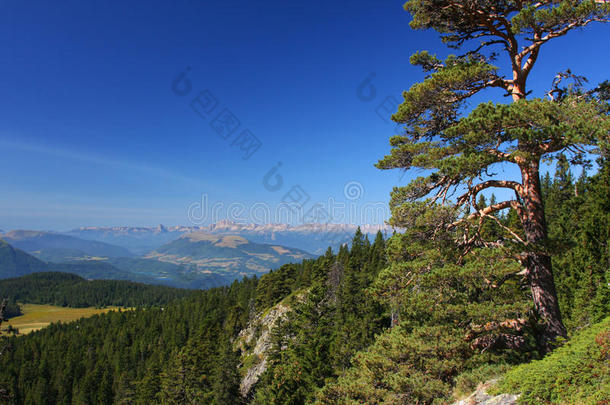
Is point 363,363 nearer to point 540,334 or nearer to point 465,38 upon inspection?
point 540,334

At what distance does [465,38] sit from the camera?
12422mm

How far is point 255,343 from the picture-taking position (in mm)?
65000

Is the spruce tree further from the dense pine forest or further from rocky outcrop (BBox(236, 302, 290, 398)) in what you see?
rocky outcrop (BBox(236, 302, 290, 398))

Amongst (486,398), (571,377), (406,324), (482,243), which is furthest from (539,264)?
(406,324)

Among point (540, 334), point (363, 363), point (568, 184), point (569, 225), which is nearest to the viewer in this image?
point (540, 334)

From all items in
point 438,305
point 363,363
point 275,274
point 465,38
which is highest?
point 465,38

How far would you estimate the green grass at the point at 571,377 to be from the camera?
6.09 metres

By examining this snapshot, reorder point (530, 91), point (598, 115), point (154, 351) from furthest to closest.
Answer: point (154, 351)
point (530, 91)
point (598, 115)

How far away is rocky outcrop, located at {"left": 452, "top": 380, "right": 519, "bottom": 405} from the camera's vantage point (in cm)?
741

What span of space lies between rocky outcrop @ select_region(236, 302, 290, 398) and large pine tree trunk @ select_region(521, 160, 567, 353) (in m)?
47.7

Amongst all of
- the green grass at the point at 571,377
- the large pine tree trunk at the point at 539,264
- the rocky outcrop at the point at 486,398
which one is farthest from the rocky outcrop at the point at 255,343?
the green grass at the point at 571,377

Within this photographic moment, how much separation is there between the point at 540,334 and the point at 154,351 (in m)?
111

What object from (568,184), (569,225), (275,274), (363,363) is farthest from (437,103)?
(568,184)

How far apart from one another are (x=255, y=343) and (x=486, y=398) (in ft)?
Result: 211
